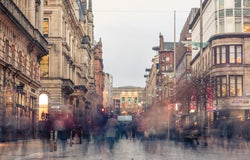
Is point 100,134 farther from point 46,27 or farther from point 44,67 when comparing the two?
point 46,27

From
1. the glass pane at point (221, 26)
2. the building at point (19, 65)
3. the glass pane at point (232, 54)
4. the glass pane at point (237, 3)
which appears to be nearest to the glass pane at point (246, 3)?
the glass pane at point (237, 3)

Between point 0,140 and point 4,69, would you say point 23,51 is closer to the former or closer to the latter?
point 4,69

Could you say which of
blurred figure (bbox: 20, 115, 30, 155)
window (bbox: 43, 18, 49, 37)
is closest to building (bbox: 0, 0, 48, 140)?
blurred figure (bbox: 20, 115, 30, 155)

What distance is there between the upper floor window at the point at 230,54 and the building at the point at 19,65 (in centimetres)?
2735

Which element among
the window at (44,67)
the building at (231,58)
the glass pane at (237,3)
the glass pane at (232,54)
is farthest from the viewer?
the glass pane at (237,3)

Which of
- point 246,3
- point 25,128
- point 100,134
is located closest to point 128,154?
point 100,134

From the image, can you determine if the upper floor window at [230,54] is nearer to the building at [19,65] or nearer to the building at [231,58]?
the building at [231,58]

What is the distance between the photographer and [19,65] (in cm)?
4106

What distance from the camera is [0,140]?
3272 centimetres

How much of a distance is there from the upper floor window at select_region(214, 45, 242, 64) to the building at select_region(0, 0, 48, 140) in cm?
2735

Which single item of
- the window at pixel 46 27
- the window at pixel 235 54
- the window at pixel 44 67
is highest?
the window at pixel 46 27

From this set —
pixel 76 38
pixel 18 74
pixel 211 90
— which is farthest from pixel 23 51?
pixel 76 38

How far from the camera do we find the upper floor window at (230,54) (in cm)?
6912

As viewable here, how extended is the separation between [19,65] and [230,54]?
116 ft
